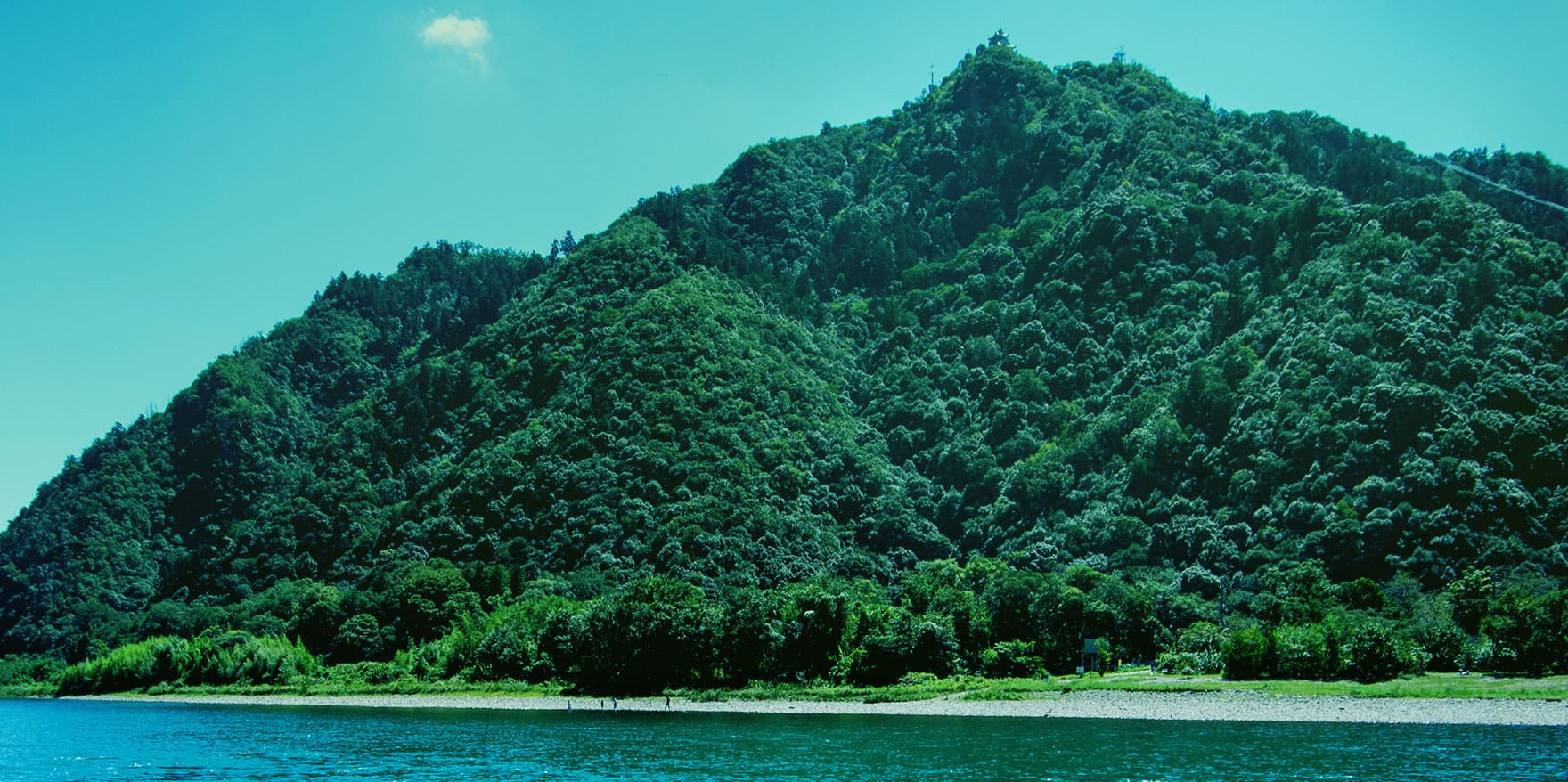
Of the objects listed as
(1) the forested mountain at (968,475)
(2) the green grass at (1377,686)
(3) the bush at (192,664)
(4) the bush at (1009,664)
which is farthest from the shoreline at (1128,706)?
(3) the bush at (192,664)

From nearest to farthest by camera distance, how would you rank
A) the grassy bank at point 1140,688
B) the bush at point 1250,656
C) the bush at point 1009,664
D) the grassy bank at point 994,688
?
the grassy bank at point 1140,688 < the grassy bank at point 994,688 < the bush at point 1250,656 < the bush at point 1009,664

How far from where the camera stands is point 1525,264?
→ 13112 centimetres

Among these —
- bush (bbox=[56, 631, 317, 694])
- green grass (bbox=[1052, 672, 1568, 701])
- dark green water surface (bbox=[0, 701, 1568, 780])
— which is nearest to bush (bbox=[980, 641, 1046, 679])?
green grass (bbox=[1052, 672, 1568, 701])

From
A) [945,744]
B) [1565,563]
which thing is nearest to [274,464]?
[945,744]

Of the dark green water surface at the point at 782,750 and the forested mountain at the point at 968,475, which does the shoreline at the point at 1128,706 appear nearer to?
the dark green water surface at the point at 782,750

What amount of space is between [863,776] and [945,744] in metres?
12.5

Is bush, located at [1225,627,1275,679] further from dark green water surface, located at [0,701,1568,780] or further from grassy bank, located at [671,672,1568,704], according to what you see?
dark green water surface, located at [0,701,1568,780]

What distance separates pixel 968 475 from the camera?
162000 millimetres

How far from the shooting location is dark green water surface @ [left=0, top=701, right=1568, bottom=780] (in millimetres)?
52844

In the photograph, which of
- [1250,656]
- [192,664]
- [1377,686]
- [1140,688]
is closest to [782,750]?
[1140,688]

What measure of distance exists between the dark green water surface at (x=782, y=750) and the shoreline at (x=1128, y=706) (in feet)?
9.64

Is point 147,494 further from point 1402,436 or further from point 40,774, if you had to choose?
point 1402,436

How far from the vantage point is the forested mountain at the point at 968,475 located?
104 meters

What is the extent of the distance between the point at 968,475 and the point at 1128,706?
272ft
